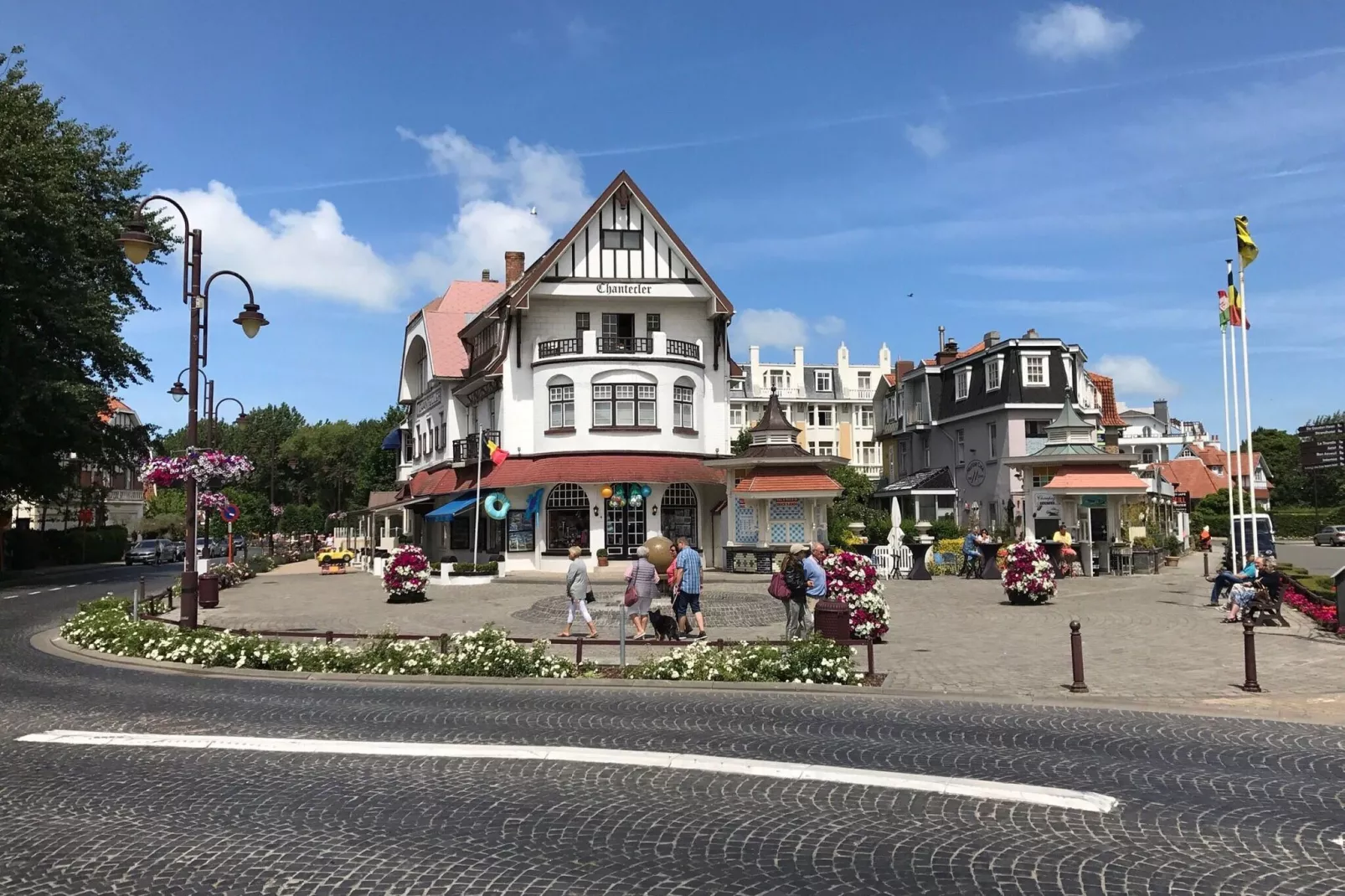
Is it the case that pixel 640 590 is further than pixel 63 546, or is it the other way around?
pixel 63 546

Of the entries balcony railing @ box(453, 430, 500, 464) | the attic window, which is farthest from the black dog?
the attic window

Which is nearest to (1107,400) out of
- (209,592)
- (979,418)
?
(979,418)

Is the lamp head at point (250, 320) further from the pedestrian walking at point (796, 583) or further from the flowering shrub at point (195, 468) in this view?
the pedestrian walking at point (796, 583)

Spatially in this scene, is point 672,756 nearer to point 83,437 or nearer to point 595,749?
point 595,749

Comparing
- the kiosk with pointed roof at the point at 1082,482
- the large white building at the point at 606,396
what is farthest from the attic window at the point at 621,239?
the kiosk with pointed roof at the point at 1082,482

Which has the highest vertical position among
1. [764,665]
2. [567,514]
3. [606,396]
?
[606,396]

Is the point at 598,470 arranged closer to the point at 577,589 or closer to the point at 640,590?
the point at 577,589

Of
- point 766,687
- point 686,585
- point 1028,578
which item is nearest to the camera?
point 766,687

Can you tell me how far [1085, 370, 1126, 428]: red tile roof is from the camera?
5294 centimetres

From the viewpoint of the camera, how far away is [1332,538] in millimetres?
60688

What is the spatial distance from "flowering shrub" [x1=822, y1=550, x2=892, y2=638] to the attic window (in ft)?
73.1

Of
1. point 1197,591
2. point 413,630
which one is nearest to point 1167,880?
point 413,630

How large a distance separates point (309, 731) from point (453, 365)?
35.5 meters

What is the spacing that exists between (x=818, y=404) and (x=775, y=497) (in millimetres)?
53500
